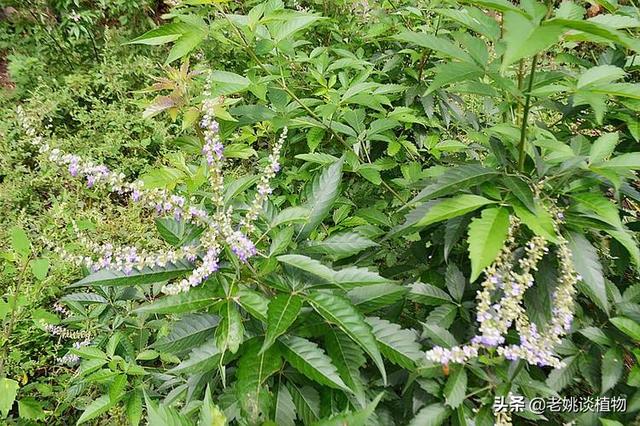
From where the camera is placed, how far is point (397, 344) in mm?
1231

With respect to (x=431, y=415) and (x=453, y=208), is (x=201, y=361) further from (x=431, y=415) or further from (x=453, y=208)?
(x=453, y=208)

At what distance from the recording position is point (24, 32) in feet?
18.0

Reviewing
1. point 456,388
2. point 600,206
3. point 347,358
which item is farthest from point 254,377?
point 600,206

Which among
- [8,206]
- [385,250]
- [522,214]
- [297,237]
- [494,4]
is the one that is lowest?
[8,206]

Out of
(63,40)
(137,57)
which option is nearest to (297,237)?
(137,57)

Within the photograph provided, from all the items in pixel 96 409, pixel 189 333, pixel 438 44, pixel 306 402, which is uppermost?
pixel 438 44

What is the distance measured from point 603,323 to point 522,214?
1.99ft

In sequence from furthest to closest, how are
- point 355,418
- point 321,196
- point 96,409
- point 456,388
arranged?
point 96,409 < point 321,196 < point 456,388 < point 355,418

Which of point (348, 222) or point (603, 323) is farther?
point (348, 222)

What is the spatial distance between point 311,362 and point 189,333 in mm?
363

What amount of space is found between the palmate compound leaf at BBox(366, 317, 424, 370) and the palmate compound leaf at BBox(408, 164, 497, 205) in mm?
346

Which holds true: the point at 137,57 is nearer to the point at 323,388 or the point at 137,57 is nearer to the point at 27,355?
the point at 27,355

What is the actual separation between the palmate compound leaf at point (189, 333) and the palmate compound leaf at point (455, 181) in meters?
0.64

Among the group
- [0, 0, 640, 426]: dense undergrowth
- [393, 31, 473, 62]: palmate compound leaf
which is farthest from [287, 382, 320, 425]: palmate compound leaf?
[393, 31, 473, 62]: palmate compound leaf
